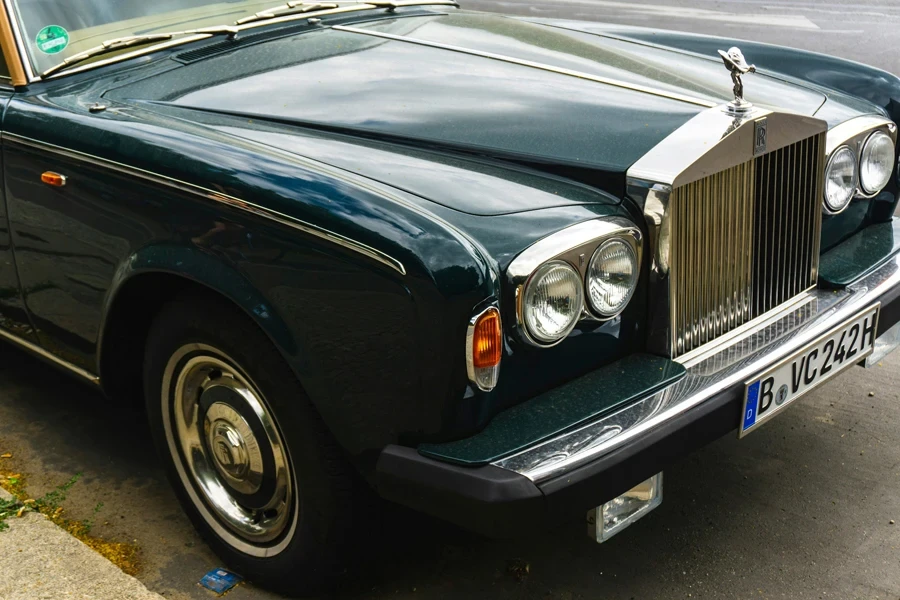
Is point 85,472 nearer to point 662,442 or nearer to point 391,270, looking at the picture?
point 391,270

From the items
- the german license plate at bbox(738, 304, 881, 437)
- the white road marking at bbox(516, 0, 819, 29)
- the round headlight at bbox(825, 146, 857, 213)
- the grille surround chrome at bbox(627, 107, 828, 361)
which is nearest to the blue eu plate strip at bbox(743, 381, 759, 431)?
the german license plate at bbox(738, 304, 881, 437)

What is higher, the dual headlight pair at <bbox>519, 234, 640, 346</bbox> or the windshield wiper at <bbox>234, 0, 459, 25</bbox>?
the windshield wiper at <bbox>234, 0, 459, 25</bbox>

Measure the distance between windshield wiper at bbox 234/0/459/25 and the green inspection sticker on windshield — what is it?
1.80 ft

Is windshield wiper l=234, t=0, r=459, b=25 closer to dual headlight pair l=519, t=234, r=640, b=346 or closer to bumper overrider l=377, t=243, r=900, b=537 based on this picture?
dual headlight pair l=519, t=234, r=640, b=346

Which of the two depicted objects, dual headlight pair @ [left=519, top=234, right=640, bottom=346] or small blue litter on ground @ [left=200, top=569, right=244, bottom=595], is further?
small blue litter on ground @ [left=200, top=569, right=244, bottom=595]

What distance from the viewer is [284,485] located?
2.45 meters

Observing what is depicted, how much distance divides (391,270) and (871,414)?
2110mm

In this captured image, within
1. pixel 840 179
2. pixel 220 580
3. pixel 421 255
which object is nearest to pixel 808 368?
pixel 840 179

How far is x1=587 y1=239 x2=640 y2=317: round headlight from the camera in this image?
2225 mm

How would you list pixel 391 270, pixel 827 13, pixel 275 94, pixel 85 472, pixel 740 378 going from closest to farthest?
pixel 391 270 → pixel 740 378 → pixel 275 94 → pixel 85 472 → pixel 827 13

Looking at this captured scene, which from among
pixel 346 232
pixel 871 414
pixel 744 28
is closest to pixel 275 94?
pixel 346 232

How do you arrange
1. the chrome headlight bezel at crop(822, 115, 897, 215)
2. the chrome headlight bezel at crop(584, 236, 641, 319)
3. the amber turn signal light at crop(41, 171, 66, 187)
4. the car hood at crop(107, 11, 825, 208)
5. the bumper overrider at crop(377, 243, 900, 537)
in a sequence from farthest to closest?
1. the chrome headlight bezel at crop(822, 115, 897, 215)
2. the amber turn signal light at crop(41, 171, 66, 187)
3. the car hood at crop(107, 11, 825, 208)
4. the chrome headlight bezel at crop(584, 236, 641, 319)
5. the bumper overrider at crop(377, 243, 900, 537)

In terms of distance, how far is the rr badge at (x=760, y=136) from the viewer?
2.51 meters

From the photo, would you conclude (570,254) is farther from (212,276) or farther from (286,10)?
(286,10)
